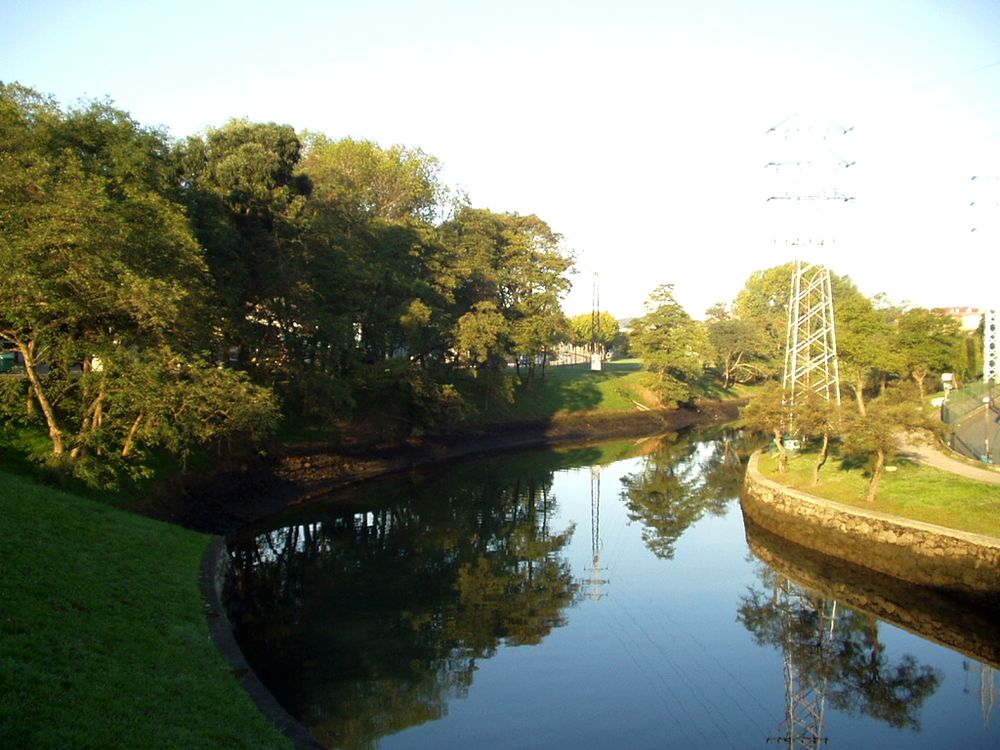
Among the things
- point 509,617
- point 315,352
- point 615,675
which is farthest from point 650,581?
point 315,352

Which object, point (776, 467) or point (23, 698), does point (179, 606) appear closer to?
point (23, 698)

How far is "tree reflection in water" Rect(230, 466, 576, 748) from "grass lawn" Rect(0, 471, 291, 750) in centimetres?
227

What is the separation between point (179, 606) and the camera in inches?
604

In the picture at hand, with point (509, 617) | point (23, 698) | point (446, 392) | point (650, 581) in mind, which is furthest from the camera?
point (446, 392)

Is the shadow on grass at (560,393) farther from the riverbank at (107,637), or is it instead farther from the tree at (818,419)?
the riverbank at (107,637)

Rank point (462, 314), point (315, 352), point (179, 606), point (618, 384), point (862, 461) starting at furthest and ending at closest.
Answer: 1. point (618, 384)
2. point (462, 314)
3. point (315, 352)
4. point (862, 461)
5. point (179, 606)

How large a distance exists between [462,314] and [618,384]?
79.9ft

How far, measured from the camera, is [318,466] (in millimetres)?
37406

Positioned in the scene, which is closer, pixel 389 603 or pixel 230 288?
pixel 389 603

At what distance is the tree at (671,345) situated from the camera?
67125mm

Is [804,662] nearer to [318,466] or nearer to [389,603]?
[389,603]

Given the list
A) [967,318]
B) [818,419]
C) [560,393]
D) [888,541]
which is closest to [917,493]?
[888,541]

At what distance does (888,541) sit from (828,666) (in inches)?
244

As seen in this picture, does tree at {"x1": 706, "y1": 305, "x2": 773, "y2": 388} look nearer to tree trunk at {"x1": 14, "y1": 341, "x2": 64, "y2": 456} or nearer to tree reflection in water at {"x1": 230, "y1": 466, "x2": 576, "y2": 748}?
tree reflection in water at {"x1": 230, "y1": 466, "x2": 576, "y2": 748}
